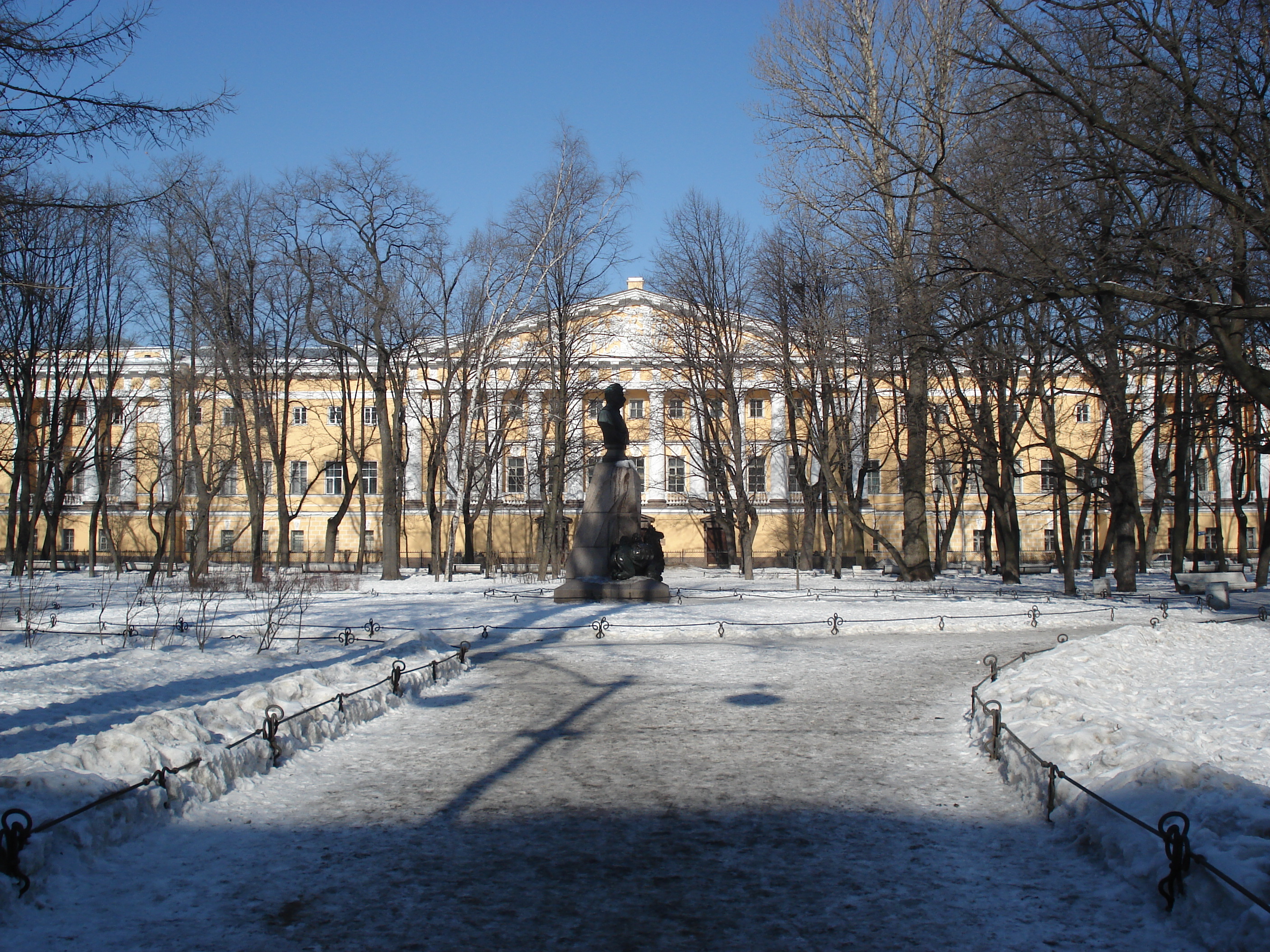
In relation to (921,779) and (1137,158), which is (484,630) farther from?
(1137,158)

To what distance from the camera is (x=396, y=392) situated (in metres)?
33.2

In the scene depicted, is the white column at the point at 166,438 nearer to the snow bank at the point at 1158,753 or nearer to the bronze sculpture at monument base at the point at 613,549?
the bronze sculpture at monument base at the point at 613,549

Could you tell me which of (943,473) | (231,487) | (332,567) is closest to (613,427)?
(943,473)

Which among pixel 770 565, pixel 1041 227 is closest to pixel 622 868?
pixel 1041 227

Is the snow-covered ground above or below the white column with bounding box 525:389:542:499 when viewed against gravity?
below

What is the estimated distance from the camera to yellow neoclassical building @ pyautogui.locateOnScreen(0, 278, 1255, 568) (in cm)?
3725

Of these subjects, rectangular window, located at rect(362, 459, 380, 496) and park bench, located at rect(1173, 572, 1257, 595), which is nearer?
park bench, located at rect(1173, 572, 1257, 595)

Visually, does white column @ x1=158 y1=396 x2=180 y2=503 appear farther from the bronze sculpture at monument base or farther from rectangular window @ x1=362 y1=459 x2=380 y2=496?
the bronze sculpture at monument base

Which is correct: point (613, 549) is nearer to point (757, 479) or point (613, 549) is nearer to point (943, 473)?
point (943, 473)

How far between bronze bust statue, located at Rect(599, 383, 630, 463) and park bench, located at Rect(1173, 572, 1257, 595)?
14.7 metres

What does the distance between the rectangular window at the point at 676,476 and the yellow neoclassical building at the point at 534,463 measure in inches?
4.2

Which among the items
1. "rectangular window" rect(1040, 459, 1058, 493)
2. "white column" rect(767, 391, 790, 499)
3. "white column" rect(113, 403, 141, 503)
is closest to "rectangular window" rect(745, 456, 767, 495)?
"white column" rect(767, 391, 790, 499)

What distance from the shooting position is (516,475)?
52.8 metres

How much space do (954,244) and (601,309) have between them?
28.6 metres
